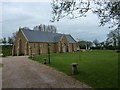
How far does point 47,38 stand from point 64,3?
224 feet

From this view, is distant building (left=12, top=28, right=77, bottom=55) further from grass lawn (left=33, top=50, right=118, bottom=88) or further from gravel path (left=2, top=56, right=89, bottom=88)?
gravel path (left=2, top=56, right=89, bottom=88)

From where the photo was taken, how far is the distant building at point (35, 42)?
73500 mm

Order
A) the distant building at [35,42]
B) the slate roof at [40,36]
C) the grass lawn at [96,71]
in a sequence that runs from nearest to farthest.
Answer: the grass lawn at [96,71] < the distant building at [35,42] < the slate roof at [40,36]

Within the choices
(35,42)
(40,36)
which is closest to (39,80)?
(35,42)

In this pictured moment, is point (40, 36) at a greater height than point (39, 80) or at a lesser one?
greater

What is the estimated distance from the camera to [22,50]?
7506 cm

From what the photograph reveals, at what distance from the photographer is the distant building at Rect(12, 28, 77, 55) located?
241 ft

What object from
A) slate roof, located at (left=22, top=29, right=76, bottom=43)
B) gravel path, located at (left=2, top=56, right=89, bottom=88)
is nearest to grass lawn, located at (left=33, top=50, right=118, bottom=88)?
gravel path, located at (left=2, top=56, right=89, bottom=88)

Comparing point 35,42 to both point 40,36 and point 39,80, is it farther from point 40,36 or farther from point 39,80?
point 39,80

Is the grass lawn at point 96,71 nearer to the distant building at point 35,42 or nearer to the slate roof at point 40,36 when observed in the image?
the distant building at point 35,42

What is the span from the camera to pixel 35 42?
2963 inches

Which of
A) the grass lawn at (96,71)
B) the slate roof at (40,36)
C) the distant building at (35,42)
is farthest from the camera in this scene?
the slate roof at (40,36)

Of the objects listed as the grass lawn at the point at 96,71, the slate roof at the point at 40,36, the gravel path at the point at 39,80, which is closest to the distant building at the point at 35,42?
the slate roof at the point at 40,36

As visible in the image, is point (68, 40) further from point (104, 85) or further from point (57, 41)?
point (104, 85)
